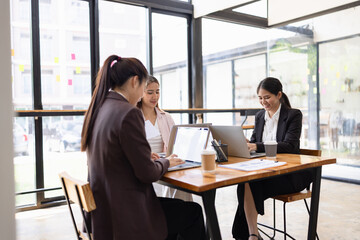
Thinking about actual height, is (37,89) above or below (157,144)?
above

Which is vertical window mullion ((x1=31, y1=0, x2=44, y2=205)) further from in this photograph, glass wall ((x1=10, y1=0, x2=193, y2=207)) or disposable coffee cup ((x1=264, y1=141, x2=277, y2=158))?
disposable coffee cup ((x1=264, y1=141, x2=277, y2=158))

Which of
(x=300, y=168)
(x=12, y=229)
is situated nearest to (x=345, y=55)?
(x=300, y=168)

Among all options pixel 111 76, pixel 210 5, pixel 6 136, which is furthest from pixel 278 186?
pixel 210 5

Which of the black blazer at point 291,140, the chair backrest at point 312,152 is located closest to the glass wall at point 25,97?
the black blazer at point 291,140

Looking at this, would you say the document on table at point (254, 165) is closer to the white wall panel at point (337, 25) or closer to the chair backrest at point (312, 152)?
the chair backrest at point (312, 152)

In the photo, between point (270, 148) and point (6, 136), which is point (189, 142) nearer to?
point (270, 148)

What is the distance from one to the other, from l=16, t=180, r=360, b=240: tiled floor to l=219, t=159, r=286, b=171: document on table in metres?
1.00

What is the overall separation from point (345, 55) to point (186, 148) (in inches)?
143

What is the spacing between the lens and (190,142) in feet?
6.39

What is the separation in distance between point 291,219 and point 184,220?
5.59ft

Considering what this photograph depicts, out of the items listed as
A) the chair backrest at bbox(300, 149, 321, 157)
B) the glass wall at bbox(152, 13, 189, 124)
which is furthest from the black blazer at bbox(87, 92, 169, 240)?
the glass wall at bbox(152, 13, 189, 124)

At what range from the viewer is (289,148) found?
228 cm

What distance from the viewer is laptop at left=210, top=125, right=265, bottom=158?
2.03 meters

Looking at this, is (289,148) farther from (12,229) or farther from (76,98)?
(76,98)
